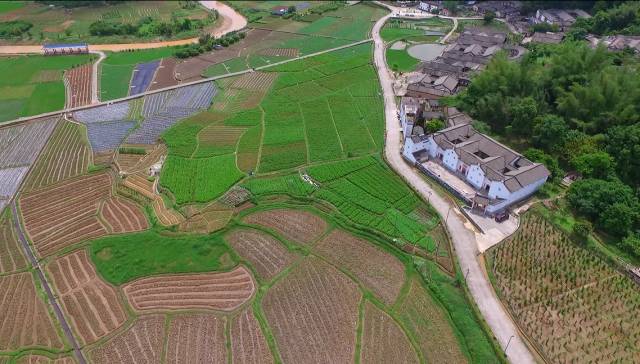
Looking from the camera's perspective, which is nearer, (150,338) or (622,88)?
(150,338)

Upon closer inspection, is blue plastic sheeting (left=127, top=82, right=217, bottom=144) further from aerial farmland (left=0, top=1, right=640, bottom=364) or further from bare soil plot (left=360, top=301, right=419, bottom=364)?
bare soil plot (left=360, top=301, right=419, bottom=364)

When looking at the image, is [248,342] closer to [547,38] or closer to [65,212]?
[65,212]

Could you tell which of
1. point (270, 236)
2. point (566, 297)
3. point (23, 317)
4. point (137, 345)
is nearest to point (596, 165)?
point (566, 297)

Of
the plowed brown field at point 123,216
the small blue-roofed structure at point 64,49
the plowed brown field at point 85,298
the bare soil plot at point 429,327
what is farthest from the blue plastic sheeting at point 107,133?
the bare soil plot at point 429,327

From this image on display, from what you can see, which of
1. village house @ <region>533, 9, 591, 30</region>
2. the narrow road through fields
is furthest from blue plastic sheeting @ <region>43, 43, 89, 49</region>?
village house @ <region>533, 9, 591, 30</region>

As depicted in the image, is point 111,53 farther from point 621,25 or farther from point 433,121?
point 621,25

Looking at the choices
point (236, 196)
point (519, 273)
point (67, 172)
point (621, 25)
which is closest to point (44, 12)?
point (67, 172)
